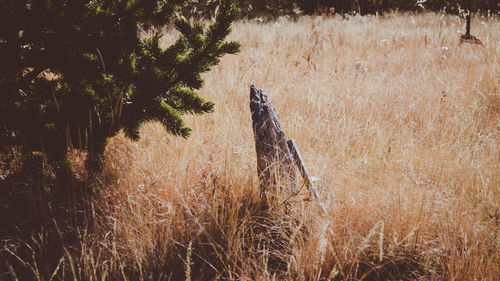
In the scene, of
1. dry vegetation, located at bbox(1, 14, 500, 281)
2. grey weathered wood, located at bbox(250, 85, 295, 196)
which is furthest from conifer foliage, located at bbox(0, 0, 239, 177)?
dry vegetation, located at bbox(1, 14, 500, 281)

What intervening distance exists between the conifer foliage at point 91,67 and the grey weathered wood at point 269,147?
0.31 m

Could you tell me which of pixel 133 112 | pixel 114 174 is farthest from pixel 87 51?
pixel 114 174

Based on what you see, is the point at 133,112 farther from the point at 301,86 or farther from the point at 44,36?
the point at 301,86

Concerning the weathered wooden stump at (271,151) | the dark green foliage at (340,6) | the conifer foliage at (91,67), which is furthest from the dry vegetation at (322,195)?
the dark green foliage at (340,6)

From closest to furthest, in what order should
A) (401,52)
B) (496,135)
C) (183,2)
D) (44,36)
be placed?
(44,36) < (183,2) < (496,135) < (401,52)

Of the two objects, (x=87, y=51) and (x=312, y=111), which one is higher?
(x=87, y=51)

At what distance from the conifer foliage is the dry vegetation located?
1.44 ft

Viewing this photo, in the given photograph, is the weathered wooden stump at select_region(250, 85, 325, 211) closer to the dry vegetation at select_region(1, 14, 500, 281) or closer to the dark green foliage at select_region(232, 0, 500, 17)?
the dry vegetation at select_region(1, 14, 500, 281)

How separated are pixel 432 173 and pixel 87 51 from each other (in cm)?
230

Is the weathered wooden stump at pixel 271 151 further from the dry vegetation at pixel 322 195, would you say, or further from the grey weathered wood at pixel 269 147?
the dry vegetation at pixel 322 195

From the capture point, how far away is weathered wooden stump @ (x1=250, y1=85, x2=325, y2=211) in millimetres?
1752

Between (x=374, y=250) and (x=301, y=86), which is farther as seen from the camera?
(x=301, y=86)

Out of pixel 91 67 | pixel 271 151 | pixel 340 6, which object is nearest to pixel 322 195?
pixel 271 151

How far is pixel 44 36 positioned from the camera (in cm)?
135
